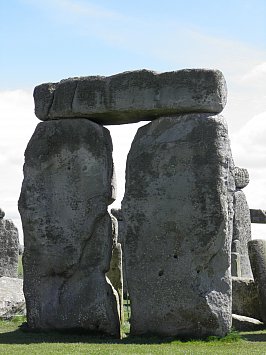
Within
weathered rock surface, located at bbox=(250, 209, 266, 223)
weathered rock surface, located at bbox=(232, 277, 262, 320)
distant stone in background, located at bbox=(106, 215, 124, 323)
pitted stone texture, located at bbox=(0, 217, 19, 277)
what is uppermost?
weathered rock surface, located at bbox=(250, 209, 266, 223)

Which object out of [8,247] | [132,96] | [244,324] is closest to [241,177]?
[8,247]

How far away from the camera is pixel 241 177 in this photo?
26.0 meters

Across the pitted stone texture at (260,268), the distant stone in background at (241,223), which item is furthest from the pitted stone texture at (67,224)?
the distant stone in background at (241,223)

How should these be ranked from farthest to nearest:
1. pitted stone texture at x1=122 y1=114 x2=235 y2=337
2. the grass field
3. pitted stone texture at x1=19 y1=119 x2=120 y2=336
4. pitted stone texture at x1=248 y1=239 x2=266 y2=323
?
pitted stone texture at x1=248 y1=239 x2=266 y2=323 → pitted stone texture at x1=19 y1=119 x2=120 y2=336 → pitted stone texture at x1=122 y1=114 x2=235 y2=337 → the grass field

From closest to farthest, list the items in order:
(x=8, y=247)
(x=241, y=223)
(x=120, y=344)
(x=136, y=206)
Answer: (x=120, y=344), (x=136, y=206), (x=8, y=247), (x=241, y=223)

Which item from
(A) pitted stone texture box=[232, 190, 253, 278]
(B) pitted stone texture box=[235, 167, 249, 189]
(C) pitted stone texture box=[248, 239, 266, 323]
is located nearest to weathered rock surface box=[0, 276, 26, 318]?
(C) pitted stone texture box=[248, 239, 266, 323]

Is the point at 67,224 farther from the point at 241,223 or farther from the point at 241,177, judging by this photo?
the point at 241,223

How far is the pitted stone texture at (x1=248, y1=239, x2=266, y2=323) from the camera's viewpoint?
17.6 meters

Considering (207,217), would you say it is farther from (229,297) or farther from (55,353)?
(55,353)

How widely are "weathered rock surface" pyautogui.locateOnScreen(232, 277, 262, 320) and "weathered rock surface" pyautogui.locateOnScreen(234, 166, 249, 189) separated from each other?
751 cm

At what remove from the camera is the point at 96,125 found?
1664cm

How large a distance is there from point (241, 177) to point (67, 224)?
33.6ft

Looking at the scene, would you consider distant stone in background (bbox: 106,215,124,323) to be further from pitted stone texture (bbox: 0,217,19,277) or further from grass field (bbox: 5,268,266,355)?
pitted stone texture (bbox: 0,217,19,277)

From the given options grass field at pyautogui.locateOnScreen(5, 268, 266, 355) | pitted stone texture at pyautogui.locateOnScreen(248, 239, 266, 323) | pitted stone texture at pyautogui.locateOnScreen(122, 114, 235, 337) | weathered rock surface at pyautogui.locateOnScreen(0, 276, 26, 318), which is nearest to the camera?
grass field at pyautogui.locateOnScreen(5, 268, 266, 355)
